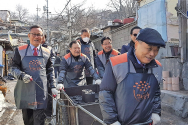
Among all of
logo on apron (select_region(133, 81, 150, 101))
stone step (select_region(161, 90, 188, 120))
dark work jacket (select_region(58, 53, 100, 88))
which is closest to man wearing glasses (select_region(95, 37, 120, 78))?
dark work jacket (select_region(58, 53, 100, 88))

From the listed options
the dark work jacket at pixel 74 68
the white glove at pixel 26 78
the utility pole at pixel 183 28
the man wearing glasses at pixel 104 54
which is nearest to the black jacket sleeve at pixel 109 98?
the white glove at pixel 26 78

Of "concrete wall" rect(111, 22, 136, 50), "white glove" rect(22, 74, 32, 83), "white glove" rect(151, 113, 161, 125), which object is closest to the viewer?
"white glove" rect(151, 113, 161, 125)

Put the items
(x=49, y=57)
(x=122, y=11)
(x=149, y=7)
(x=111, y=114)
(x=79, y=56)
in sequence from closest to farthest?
(x=111, y=114) → (x=49, y=57) → (x=79, y=56) → (x=149, y=7) → (x=122, y=11)

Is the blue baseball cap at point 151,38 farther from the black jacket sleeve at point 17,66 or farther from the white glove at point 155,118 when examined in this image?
the black jacket sleeve at point 17,66

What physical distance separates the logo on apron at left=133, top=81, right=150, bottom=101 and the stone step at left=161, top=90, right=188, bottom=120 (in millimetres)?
3685

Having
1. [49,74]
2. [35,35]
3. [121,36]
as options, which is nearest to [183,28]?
[49,74]

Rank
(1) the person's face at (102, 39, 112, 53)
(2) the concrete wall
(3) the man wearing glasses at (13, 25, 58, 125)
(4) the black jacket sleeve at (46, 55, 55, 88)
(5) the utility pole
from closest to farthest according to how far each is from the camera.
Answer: (3) the man wearing glasses at (13, 25, 58, 125), (4) the black jacket sleeve at (46, 55, 55, 88), (1) the person's face at (102, 39, 112, 53), (5) the utility pole, (2) the concrete wall

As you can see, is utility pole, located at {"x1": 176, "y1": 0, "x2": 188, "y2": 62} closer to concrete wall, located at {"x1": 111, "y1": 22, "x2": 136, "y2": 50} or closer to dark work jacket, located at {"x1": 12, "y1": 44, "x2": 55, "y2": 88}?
dark work jacket, located at {"x1": 12, "y1": 44, "x2": 55, "y2": 88}

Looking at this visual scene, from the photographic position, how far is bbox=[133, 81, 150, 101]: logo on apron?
183cm

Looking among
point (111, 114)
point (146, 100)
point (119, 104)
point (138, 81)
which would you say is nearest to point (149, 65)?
point (138, 81)

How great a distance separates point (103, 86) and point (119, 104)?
0.79ft

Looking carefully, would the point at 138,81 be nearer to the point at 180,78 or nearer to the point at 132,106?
the point at 132,106

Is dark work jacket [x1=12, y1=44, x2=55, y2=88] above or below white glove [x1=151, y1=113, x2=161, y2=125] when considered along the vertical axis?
above

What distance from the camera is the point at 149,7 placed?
894 cm
